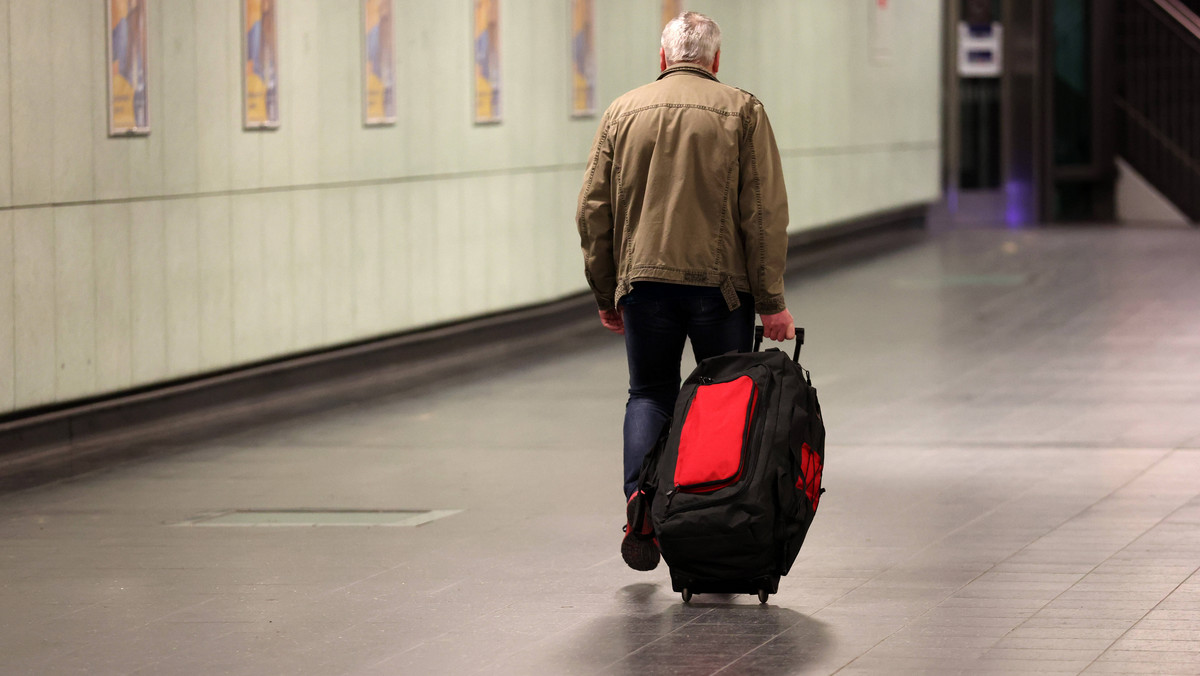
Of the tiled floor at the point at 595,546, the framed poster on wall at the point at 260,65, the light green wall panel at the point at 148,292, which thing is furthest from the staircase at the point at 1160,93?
the light green wall panel at the point at 148,292

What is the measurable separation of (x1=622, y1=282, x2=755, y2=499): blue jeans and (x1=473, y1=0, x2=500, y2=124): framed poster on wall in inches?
294

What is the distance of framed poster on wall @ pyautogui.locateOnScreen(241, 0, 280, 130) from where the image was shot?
10820 mm

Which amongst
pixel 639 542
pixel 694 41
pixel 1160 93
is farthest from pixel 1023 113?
pixel 639 542

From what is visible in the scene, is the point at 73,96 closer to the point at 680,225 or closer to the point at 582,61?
the point at 680,225

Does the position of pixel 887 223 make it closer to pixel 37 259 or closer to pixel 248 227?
pixel 248 227

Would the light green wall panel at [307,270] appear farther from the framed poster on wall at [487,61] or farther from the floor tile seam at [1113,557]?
the floor tile seam at [1113,557]

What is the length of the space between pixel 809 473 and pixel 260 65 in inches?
240

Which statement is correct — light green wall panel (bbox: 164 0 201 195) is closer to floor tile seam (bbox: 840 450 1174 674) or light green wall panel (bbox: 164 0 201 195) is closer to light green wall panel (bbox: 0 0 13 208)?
light green wall panel (bbox: 0 0 13 208)

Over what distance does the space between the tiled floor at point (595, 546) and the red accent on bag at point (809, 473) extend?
32 centimetres

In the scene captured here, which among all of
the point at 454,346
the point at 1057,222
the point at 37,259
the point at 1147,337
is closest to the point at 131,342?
the point at 37,259

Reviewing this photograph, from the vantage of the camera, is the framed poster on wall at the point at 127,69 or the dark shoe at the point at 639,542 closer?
the dark shoe at the point at 639,542

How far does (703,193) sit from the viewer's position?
595 cm

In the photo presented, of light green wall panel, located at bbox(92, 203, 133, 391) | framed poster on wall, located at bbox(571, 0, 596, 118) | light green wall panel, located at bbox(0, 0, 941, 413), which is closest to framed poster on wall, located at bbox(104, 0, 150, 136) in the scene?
light green wall panel, located at bbox(0, 0, 941, 413)

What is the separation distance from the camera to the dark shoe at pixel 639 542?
19.4ft
